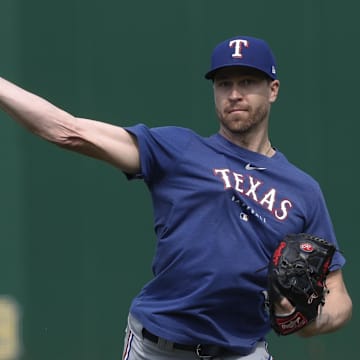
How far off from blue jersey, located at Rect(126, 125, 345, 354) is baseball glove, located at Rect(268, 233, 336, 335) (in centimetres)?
12

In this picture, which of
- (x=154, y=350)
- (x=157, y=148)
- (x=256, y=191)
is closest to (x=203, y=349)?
(x=154, y=350)

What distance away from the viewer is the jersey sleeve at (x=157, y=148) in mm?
3418

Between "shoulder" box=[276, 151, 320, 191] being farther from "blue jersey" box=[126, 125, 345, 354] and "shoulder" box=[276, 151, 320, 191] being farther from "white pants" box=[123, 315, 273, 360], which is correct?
"white pants" box=[123, 315, 273, 360]

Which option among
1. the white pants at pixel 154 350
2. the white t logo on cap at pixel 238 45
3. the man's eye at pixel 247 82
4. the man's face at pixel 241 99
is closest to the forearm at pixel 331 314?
the white pants at pixel 154 350

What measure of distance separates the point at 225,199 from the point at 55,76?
9.05ft

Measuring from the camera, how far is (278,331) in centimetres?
344

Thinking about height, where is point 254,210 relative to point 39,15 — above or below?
below

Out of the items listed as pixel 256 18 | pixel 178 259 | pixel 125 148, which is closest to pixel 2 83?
pixel 125 148

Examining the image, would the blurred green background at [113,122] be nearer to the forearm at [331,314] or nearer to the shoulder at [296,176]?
the shoulder at [296,176]

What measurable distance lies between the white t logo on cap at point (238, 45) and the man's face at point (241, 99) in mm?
50

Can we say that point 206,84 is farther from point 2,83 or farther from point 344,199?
point 2,83

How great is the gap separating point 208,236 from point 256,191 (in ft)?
0.86

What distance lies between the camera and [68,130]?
10.6ft

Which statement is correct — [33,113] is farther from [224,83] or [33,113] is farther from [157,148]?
[224,83]
